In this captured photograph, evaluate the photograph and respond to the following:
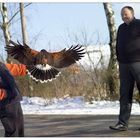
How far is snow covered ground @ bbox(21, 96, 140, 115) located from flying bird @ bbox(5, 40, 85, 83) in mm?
2864

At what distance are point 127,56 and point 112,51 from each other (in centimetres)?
698

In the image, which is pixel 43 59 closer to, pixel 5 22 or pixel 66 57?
pixel 66 57

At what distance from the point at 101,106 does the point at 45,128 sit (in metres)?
3.98

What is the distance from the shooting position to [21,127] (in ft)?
19.2

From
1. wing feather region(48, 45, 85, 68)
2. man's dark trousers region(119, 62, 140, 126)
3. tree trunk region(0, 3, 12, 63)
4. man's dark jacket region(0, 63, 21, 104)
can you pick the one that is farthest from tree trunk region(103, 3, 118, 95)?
man's dark jacket region(0, 63, 21, 104)

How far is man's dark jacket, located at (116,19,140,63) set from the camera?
691 centimetres

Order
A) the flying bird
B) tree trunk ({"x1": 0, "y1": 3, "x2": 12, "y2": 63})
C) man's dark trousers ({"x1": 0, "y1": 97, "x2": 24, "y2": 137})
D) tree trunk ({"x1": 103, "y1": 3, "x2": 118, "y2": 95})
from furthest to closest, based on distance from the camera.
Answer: tree trunk ({"x1": 0, "y1": 3, "x2": 12, "y2": 63}) → tree trunk ({"x1": 103, "y1": 3, "x2": 118, "y2": 95}) → the flying bird → man's dark trousers ({"x1": 0, "y1": 97, "x2": 24, "y2": 137})

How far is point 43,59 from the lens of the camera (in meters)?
6.42

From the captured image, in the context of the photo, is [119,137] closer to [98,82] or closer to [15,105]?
[15,105]

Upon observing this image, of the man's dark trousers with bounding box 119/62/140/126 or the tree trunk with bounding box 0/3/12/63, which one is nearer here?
the man's dark trousers with bounding box 119/62/140/126

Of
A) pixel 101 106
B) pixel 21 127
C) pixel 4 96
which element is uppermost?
pixel 4 96

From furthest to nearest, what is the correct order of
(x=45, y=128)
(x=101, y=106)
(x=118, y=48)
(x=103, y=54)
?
(x=103, y=54) → (x=101, y=106) → (x=45, y=128) → (x=118, y=48)

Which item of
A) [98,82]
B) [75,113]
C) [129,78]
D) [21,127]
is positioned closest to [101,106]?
[75,113]

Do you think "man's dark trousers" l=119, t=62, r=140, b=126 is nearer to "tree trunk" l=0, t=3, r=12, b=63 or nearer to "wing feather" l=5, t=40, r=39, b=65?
"wing feather" l=5, t=40, r=39, b=65
